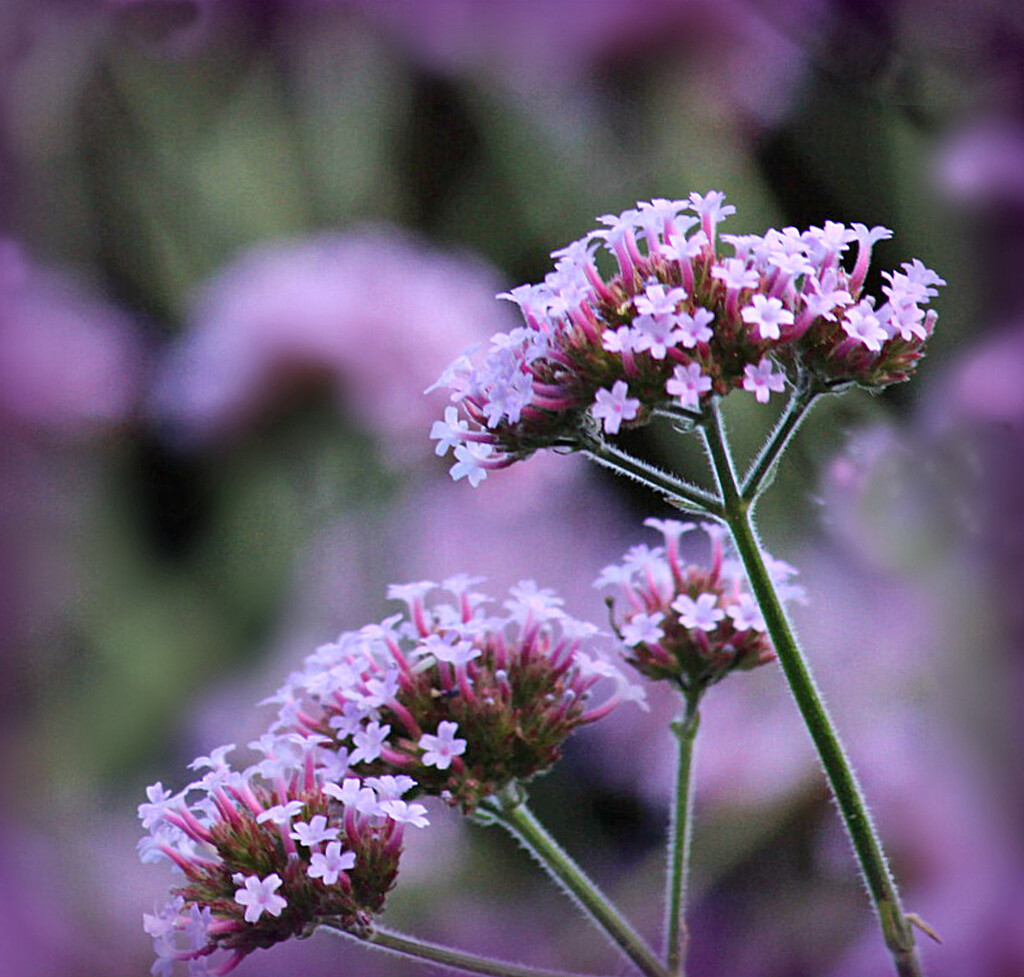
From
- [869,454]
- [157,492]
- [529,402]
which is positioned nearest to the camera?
[529,402]

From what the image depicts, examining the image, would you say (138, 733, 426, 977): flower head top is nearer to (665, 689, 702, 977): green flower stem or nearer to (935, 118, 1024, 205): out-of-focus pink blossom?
(665, 689, 702, 977): green flower stem

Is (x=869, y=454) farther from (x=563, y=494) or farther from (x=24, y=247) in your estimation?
(x=24, y=247)

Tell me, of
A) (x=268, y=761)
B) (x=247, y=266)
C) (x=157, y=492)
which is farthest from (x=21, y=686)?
(x=268, y=761)

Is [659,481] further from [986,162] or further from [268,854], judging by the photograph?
[986,162]

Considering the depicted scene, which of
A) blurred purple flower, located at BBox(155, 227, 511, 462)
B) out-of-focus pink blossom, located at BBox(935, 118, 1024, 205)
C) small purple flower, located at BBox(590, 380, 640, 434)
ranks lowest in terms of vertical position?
small purple flower, located at BBox(590, 380, 640, 434)

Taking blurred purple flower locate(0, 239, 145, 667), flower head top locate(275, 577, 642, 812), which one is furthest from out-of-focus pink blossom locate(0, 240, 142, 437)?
flower head top locate(275, 577, 642, 812)

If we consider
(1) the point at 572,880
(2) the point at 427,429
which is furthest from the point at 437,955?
(2) the point at 427,429

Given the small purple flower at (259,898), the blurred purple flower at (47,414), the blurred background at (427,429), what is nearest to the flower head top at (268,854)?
the small purple flower at (259,898)
